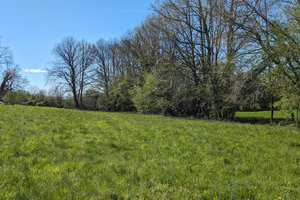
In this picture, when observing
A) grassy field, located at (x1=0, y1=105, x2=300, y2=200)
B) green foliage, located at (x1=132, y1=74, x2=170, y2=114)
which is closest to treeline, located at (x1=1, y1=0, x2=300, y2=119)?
green foliage, located at (x1=132, y1=74, x2=170, y2=114)

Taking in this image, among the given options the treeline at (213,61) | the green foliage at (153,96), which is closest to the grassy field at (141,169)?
the treeline at (213,61)

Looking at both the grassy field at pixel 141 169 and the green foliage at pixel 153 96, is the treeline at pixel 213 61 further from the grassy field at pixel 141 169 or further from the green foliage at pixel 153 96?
the grassy field at pixel 141 169

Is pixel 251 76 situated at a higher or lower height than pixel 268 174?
higher

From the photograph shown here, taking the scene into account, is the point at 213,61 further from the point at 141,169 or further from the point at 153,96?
the point at 141,169

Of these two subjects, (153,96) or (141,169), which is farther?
(153,96)

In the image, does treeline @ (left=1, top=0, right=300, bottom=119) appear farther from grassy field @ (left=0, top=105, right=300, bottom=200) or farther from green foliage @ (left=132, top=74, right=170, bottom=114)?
grassy field @ (left=0, top=105, right=300, bottom=200)

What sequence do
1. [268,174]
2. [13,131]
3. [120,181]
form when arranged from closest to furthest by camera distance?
[120,181]
[268,174]
[13,131]

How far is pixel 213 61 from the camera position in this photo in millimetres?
20312

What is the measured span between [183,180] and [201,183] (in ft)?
1.17

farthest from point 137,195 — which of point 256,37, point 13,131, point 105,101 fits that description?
point 105,101

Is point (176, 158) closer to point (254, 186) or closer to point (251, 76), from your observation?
point (254, 186)

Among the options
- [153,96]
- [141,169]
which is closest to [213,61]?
[153,96]

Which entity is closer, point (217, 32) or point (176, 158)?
point (176, 158)

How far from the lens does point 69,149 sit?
5.53 meters
